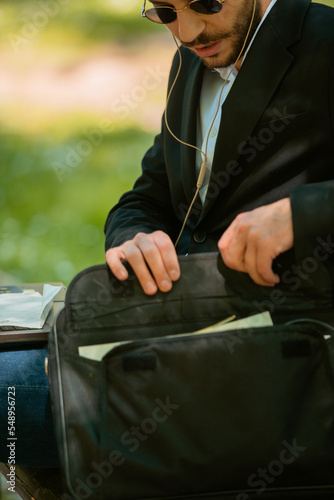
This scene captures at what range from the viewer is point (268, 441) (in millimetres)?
1099

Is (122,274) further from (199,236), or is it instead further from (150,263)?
(199,236)


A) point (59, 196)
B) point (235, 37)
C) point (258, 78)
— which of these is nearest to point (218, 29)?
point (235, 37)

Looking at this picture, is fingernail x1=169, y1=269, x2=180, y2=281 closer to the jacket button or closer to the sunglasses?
the jacket button

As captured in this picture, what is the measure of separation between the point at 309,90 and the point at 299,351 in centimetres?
58

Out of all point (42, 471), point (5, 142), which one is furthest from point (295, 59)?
point (5, 142)

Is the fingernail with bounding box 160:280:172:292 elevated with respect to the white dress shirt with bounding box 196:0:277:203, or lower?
lower

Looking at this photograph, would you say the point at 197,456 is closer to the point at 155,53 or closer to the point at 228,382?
the point at 228,382

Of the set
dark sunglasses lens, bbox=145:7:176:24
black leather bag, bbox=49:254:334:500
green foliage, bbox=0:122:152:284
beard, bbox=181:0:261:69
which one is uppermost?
green foliage, bbox=0:122:152:284

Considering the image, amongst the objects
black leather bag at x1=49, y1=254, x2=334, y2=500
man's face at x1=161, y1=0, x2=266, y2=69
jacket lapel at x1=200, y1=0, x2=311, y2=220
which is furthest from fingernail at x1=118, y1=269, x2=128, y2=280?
man's face at x1=161, y1=0, x2=266, y2=69

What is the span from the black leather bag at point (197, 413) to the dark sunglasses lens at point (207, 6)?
722 millimetres

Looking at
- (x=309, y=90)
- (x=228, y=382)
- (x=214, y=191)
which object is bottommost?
(x=228, y=382)

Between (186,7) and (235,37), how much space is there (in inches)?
5.2

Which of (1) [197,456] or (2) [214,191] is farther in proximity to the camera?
(2) [214,191]

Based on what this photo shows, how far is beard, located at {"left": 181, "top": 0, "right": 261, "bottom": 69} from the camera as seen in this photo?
4.79 ft
